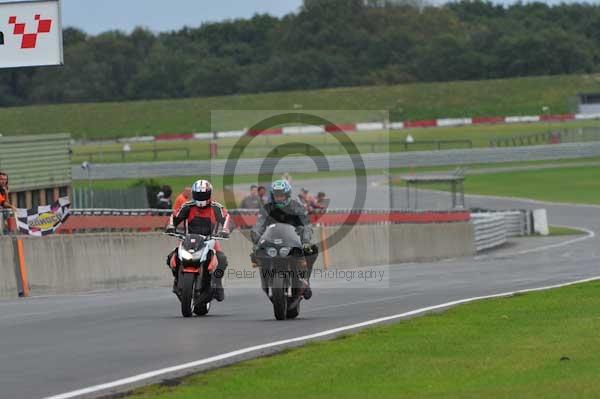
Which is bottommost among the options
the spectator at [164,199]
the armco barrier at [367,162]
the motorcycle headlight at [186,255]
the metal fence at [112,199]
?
the armco barrier at [367,162]

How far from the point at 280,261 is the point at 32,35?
10.9 m

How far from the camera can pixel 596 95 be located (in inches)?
4360

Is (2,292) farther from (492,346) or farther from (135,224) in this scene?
(492,346)

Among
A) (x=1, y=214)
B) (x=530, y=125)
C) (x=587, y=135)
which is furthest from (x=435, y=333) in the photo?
(x=530, y=125)

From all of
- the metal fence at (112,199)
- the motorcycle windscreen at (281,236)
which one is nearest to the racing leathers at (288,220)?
the motorcycle windscreen at (281,236)

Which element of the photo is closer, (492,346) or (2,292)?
(492,346)

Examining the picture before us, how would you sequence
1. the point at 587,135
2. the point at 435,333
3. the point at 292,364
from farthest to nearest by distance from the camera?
the point at 587,135 < the point at 435,333 < the point at 292,364

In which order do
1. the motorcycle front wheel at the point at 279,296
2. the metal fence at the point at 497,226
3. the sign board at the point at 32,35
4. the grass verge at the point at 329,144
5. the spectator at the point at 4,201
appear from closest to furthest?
the motorcycle front wheel at the point at 279,296, the spectator at the point at 4,201, the sign board at the point at 32,35, the metal fence at the point at 497,226, the grass verge at the point at 329,144

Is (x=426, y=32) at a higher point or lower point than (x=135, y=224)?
higher

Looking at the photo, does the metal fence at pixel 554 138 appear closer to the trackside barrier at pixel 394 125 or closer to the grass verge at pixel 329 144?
the grass verge at pixel 329 144

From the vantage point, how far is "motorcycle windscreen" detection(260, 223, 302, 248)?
50.3 ft

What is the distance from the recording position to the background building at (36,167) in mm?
37000

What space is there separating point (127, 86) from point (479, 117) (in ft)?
94.2

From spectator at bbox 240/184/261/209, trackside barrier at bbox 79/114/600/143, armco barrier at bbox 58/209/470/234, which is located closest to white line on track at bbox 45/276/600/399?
armco barrier at bbox 58/209/470/234
